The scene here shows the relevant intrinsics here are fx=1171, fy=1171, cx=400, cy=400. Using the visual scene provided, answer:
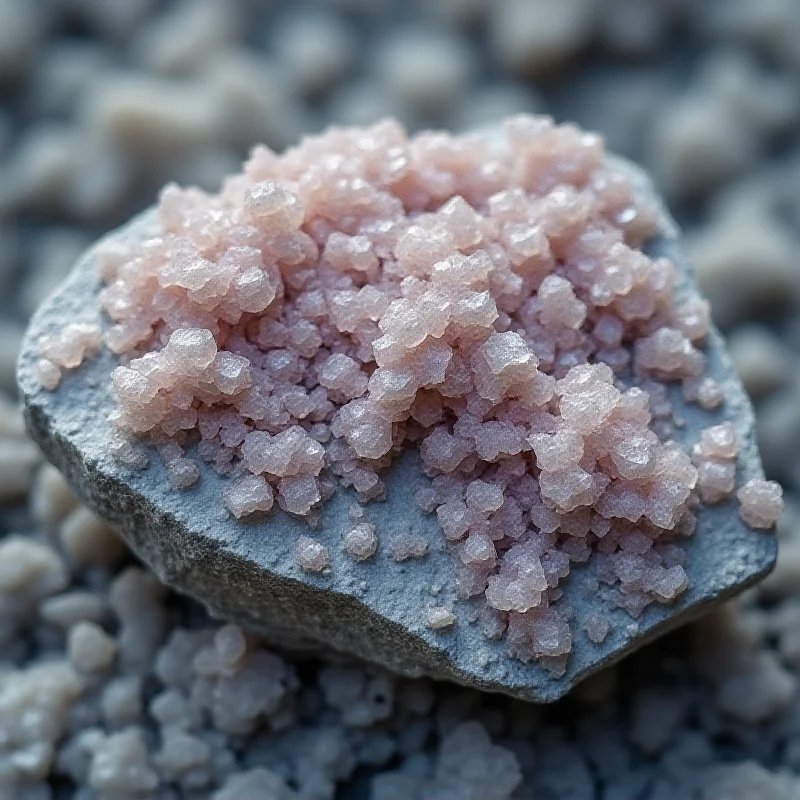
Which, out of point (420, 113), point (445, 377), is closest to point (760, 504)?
point (445, 377)

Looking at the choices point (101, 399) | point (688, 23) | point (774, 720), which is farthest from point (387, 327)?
point (688, 23)

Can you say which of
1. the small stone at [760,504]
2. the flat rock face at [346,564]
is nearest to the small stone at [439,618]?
the flat rock face at [346,564]

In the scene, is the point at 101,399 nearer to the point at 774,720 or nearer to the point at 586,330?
the point at 586,330

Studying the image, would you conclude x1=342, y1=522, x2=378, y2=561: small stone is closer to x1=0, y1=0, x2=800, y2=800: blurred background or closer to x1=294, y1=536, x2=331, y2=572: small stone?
x1=294, y1=536, x2=331, y2=572: small stone

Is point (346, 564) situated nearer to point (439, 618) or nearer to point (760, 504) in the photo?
point (439, 618)

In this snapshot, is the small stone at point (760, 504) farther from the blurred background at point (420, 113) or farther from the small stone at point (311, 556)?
the small stone at point (311, 556)
